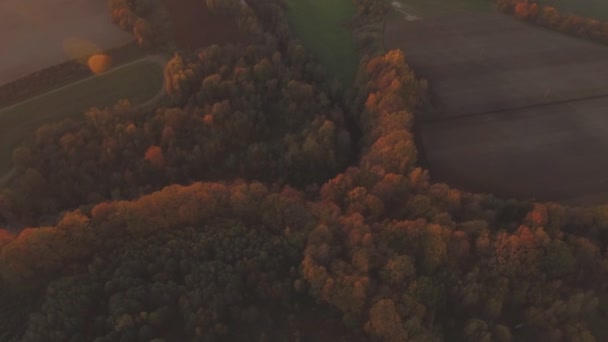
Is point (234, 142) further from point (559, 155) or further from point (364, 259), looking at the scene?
point (559, 155)

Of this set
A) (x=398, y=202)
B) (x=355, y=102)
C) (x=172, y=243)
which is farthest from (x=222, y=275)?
(x=355, y=102)

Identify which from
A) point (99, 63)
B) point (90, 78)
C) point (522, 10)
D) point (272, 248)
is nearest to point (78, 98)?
point (90, 78)

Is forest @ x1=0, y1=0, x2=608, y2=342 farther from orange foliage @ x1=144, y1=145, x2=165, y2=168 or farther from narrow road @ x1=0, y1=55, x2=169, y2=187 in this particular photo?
narrow road @ x1=0, y1=55, x2=169, y2=187

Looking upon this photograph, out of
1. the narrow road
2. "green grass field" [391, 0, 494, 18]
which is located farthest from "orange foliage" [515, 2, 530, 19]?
the narrow road

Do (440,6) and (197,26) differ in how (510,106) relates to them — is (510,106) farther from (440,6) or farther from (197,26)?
(197,26)

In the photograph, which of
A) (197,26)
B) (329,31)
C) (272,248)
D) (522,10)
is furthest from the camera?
(329,31)

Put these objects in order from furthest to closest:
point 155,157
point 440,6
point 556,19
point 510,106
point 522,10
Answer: point 440,6
point 522,10
point 556,19
point 510,106
point 155,157
